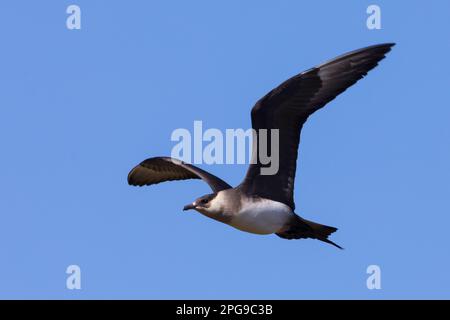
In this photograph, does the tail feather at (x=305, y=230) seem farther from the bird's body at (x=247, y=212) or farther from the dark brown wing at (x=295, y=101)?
the dark brown wing at (x=295, y=101)

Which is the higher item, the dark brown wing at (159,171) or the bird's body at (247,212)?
the dark brown wing at (159,171)

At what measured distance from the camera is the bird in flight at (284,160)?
11344 mm

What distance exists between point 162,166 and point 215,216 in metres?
2.30

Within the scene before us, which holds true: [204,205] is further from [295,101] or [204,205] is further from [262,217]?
[295,101]

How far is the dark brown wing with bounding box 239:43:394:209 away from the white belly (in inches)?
6.5

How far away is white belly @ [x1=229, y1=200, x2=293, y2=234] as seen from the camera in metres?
11.4

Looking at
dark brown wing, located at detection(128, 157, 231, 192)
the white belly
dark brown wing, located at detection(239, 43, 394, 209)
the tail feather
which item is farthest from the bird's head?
dark brown wing, located at detection(128, 157, 231, 192)

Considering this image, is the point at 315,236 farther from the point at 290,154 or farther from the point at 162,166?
the point at 162,166

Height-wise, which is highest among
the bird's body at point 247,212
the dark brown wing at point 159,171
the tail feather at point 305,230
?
the dark brown wing at point 159,171

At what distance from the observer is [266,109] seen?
11.4 metres

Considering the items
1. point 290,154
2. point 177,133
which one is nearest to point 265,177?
point 290,154

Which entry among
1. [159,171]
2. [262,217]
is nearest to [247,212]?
[262,217]

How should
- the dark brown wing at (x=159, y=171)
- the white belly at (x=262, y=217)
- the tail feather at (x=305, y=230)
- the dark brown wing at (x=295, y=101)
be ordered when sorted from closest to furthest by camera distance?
the dark brown wing at (x=295, y=101), the white belly at (x=262, y=217), the tail feather at (x=305, y=230), the dark brown wing at (x=159, y=171)

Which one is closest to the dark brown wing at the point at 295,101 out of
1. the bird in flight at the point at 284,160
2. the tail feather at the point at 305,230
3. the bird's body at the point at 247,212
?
the bird in flight at the point at 284,160
